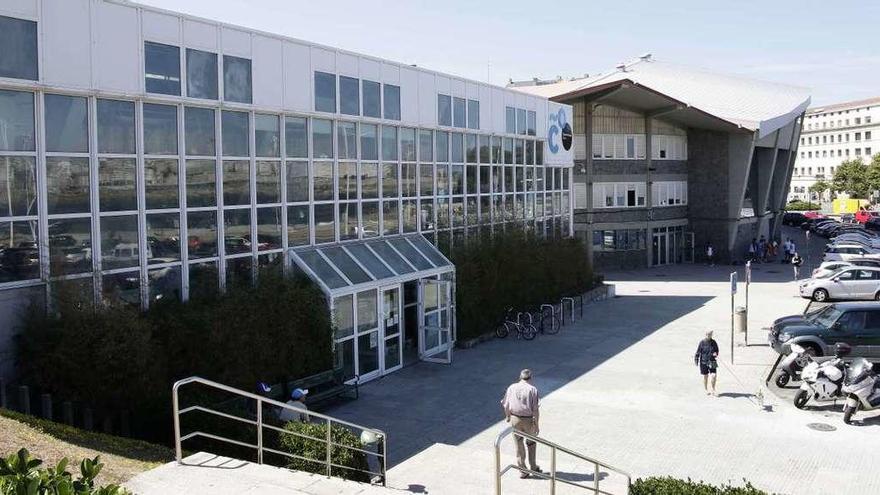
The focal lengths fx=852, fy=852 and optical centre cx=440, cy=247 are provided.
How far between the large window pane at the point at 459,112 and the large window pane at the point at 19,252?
1450cm

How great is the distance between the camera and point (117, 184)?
14688 millimetres

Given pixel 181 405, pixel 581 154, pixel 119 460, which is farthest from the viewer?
pixel 581 154

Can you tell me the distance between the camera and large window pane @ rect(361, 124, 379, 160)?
2131 centimetres

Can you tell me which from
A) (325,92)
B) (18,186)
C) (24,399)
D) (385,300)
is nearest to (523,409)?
(24,399)

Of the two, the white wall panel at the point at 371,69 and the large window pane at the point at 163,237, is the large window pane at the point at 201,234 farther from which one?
the white wall panel at the point at 371,69

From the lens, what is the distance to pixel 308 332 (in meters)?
17.2

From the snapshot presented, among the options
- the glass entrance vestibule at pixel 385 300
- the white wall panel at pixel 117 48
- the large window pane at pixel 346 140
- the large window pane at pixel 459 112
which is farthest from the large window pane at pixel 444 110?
the white wall panel at pixel 117 48

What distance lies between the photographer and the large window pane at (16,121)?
12.8 m

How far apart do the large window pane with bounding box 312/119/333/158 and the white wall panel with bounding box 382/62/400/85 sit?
8.58 ft

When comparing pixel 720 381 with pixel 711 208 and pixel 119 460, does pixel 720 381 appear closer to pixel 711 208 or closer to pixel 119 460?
pixel 119 460

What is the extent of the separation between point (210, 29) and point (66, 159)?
4139 mm

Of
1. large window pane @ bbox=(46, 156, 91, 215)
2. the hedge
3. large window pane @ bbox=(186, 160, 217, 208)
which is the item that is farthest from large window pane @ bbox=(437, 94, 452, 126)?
large window pane @ bbox=(46, 156, 91, 215)

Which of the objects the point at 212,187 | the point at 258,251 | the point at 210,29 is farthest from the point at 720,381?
the point at 210,29

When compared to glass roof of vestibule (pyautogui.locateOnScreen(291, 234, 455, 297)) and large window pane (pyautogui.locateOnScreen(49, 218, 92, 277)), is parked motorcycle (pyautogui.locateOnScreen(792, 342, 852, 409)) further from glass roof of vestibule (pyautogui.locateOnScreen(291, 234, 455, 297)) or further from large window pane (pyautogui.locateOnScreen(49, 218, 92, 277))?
large window pane (pyautogui.locateOnScreen(49, 218, 92, 277))
